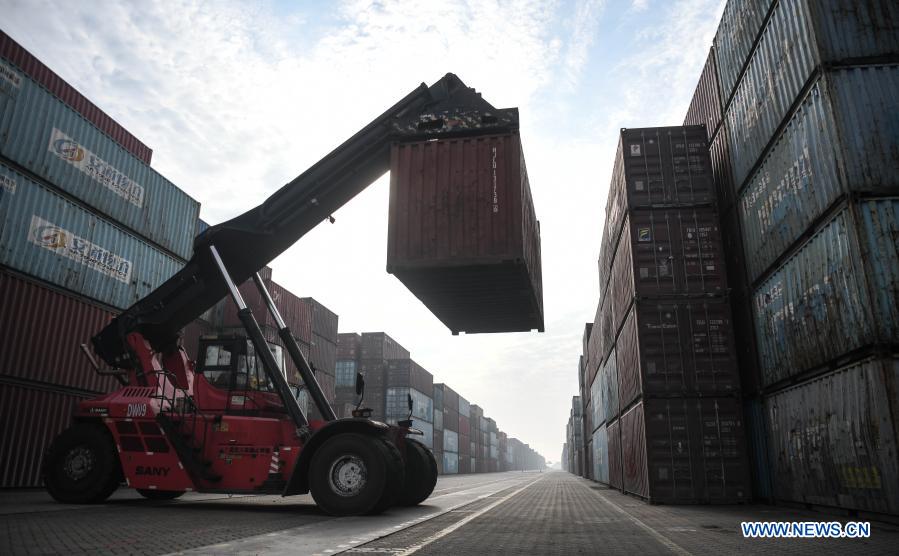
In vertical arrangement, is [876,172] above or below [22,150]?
below

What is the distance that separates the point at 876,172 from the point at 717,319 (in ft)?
17.1

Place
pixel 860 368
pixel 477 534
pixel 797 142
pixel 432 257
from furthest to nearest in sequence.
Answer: pixel 797 142 → pixel 432 257 → pixel 860 368 → pixel 477 534

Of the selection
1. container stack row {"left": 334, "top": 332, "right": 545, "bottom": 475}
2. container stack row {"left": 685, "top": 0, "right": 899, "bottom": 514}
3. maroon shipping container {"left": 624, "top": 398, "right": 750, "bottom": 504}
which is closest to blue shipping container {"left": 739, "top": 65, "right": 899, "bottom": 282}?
container stack row {"left": 685, "top": 0, "right": 899, "bottom": 514}

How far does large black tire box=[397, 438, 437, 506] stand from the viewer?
1102cm

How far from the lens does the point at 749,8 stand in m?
12.3

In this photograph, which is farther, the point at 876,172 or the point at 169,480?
the point at 169,480

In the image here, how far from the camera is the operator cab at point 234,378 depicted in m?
9.88

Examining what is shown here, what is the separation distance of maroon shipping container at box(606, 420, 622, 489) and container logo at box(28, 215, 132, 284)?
631 inches

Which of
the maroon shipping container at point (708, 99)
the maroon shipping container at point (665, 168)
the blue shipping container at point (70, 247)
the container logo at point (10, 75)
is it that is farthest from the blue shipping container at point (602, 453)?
the container logo at point (10, 75)

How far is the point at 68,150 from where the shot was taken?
13.6 m

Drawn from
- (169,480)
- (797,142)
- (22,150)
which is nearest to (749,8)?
(797,142)

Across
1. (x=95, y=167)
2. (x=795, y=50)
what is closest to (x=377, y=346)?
(x=95, y=167)

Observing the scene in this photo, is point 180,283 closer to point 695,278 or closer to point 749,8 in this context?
point 695,278

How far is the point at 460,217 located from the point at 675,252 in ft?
23.4
